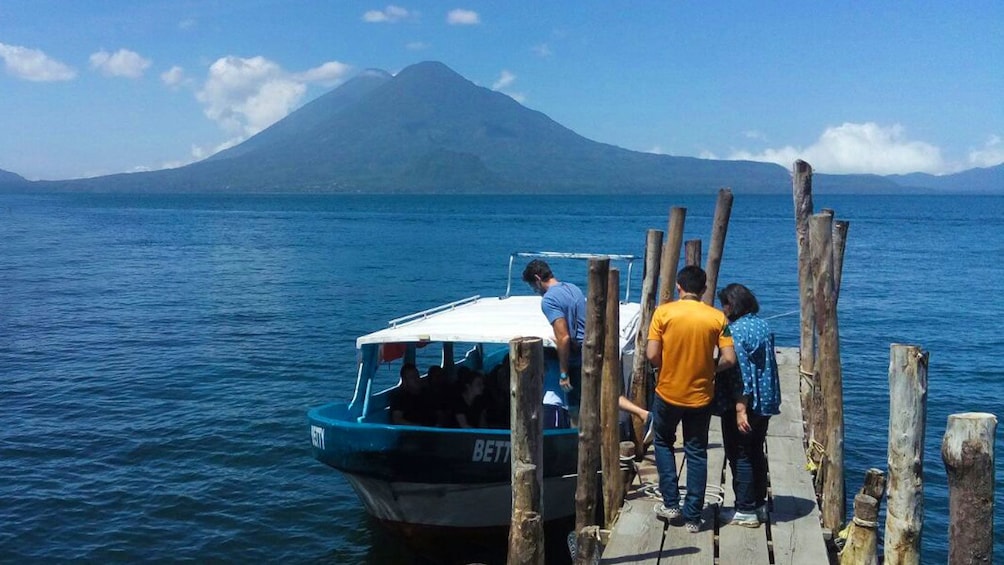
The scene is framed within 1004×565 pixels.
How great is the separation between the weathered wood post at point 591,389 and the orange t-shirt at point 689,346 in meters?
0.63

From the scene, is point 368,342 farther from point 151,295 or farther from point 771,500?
point 151,295

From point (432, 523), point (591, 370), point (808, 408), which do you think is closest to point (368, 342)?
point (432, 523)

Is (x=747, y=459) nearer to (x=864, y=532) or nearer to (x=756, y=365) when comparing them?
(x=756, y=365)

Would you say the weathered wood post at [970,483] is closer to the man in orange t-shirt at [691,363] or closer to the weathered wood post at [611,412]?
the man in orange t-shirt at [691,363]

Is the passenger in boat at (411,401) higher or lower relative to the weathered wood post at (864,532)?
higher

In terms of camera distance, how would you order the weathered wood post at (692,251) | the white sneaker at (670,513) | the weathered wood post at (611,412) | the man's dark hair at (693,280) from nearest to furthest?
the man's dark hair at (693,280) → the white sneaker at (670,513) → the weathered wood post at (611,412) → the weathered wood post at (692,251)

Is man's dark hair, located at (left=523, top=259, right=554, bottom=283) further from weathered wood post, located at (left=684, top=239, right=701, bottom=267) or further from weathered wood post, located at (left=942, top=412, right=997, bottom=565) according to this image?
weathered wood post, located at (left=942, top=412, right=997, bottom=565)

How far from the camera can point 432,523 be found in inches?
400

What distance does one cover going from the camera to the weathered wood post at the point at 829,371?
872cm

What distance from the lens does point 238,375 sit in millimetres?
20391

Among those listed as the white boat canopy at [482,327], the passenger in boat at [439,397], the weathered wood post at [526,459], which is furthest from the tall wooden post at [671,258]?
the weathered wood post at [526,459]

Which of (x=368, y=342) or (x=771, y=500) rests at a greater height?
(x=368, y=342)

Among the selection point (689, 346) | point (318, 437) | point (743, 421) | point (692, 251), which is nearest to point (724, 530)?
point (743, 421)

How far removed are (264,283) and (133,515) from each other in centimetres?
2709
